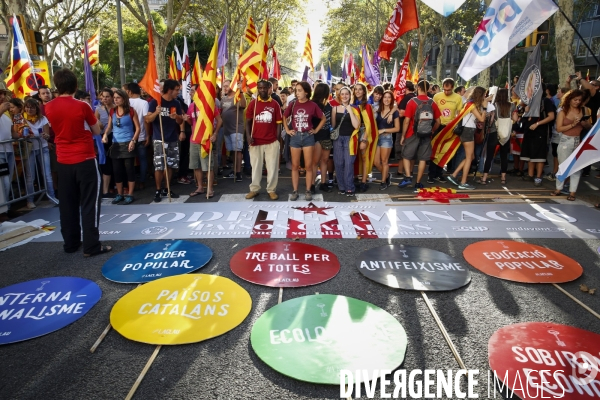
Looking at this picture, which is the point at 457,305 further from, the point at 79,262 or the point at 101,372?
the point at 79,262

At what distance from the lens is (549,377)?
2643 millimetres

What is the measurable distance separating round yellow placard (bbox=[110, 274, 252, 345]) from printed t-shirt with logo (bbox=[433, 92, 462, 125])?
20.1 feet

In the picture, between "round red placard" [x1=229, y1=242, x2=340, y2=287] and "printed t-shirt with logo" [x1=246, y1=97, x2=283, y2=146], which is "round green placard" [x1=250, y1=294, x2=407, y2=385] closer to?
"round red placard" [x1=229, y1=242, x2=340, y2=287]

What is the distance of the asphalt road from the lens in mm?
2652

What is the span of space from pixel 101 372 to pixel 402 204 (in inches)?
211

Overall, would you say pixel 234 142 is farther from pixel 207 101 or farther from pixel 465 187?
pixel 465 187

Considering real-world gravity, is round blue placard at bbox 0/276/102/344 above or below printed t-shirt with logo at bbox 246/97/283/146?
below

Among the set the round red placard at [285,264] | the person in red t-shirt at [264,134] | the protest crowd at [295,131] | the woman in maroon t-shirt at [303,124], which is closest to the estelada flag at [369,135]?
the protest crowd at [295,131]

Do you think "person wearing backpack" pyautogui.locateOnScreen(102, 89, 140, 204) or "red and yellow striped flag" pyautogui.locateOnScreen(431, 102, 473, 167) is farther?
"red and yellow striped flag" pyautogui.locateOnScreen(431, 102, 473, 167)

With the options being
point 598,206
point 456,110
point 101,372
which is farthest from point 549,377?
point 456,110

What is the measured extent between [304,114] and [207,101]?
5.62 ft

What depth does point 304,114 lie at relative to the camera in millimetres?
6992

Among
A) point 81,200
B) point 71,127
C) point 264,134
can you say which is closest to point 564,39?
point 264,134

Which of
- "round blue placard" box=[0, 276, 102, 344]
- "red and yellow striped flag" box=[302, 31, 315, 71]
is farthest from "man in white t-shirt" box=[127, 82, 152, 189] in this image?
"red and yellow striped flag" box=[302, 31, 315, 71]
